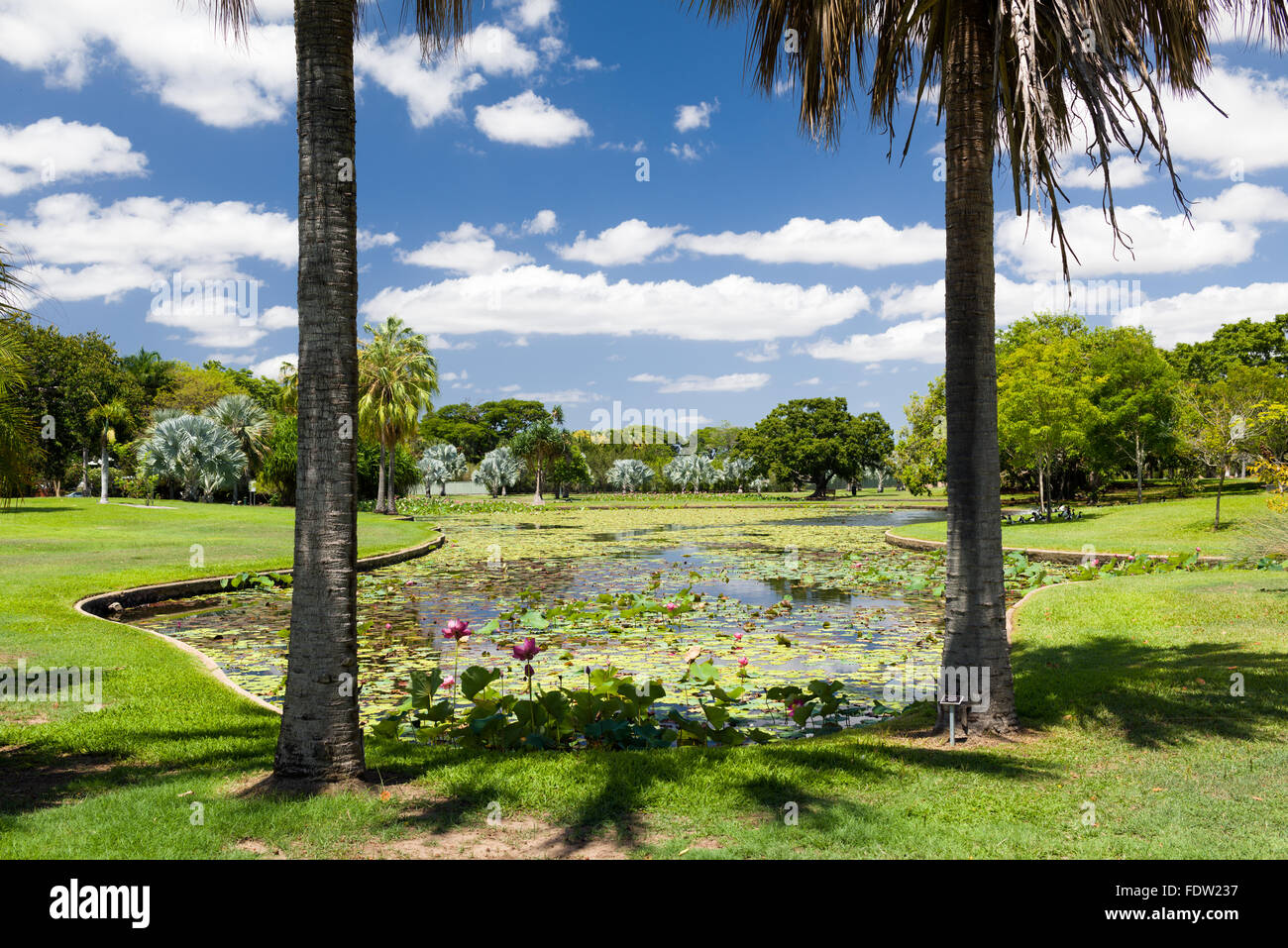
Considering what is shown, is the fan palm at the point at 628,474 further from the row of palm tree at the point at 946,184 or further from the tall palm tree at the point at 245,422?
the row of palm tree at the point at 946,184

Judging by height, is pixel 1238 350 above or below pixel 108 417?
above

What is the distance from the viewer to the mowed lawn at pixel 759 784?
4.06 m

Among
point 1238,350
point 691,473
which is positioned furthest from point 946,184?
point 691,473

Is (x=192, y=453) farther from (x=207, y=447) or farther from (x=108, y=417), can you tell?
(x=108, y=417)

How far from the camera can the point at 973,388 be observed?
6016mm

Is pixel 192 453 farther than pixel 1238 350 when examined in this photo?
No

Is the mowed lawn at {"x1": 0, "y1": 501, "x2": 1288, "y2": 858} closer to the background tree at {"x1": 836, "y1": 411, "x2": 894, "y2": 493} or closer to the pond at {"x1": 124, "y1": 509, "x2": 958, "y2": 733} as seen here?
the pond at {"x1": 124, "y1": 509, "x2": 958, "y2": 733}

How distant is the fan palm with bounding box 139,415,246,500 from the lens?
1793 inches

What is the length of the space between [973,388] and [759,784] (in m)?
3.44

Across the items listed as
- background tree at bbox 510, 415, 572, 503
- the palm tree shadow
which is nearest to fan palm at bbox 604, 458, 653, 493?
background tree at bbox 510, 415, 572, 503

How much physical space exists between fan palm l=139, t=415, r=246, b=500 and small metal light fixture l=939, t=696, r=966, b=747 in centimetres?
4929
